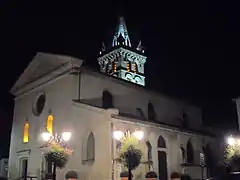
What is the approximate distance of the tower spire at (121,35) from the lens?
60.0 metres

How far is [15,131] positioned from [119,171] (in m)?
14.3

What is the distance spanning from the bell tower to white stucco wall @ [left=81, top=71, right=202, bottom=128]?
62.4 feet

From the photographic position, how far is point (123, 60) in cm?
5659

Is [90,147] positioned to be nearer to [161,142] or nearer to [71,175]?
[71,175]

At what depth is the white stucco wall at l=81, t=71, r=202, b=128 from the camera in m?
27.4

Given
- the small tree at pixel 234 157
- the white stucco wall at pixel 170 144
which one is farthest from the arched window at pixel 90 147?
the small tree at pixel 234 157

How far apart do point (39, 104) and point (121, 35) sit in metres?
33.2

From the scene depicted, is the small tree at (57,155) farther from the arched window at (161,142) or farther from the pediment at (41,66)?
the arched window at (161,142)

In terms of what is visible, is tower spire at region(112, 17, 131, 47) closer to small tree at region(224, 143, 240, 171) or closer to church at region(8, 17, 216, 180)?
church at region(8, 17, 216, 180)

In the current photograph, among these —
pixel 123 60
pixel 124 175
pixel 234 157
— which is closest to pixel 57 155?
pixel 124 175

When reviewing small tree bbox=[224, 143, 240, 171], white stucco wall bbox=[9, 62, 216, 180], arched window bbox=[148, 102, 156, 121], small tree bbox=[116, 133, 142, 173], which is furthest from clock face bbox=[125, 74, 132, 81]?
small tree bbox=[116, 133, 142, 173]

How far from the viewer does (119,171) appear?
21984 mm

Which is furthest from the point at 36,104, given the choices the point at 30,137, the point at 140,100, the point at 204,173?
the point at 204,173

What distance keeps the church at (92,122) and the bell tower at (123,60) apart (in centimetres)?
2062
